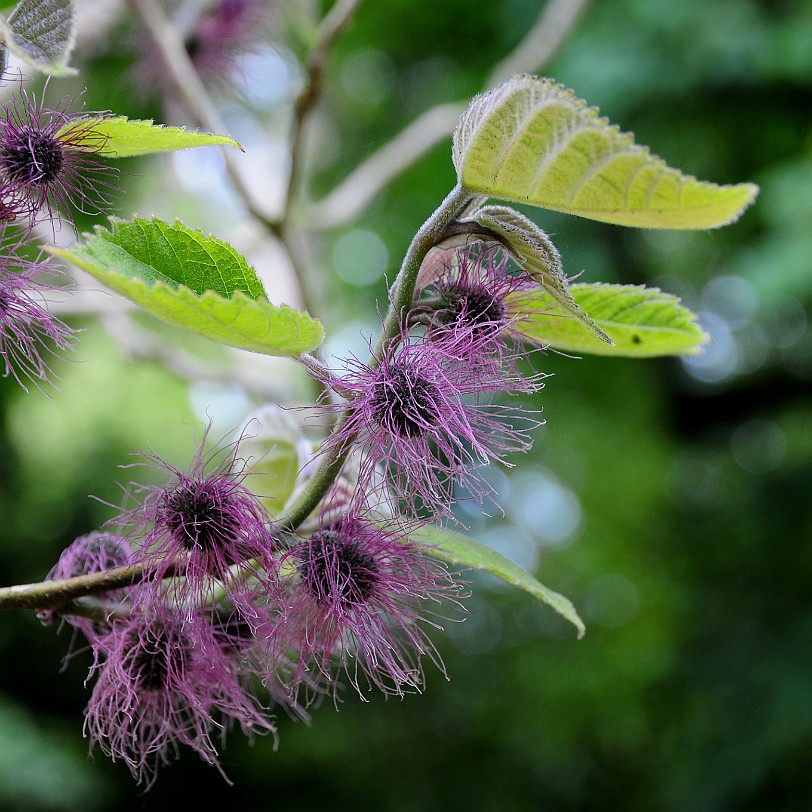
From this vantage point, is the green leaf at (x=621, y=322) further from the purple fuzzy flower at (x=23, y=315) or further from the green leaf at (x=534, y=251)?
the purple fuzzy flower at (x=23, y=315)

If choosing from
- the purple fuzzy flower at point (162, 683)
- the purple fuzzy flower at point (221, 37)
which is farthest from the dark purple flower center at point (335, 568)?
the purple fuzzy flower at point (221, 37)

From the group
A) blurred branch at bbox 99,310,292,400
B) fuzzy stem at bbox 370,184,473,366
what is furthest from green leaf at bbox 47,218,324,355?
blurred branch at bbox 99,310,292,400

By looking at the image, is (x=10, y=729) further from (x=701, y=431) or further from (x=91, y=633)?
(x=701, y=431)

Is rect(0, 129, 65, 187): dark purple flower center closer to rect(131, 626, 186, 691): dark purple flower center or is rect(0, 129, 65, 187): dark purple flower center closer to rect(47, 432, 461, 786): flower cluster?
rect(47, 432, 461, 786): flower cluster

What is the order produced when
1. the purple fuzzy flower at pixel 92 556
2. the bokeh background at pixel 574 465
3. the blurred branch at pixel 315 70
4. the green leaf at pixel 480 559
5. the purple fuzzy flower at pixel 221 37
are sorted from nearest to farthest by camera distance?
the green leaf at pixel 480 559 → the purple fuzzy flower at pixel 92 556 → the blurred branch at pixel 315 70 → the purple fuzzy flower at pixel 221 37 → the bokeh background at pixel 574 465

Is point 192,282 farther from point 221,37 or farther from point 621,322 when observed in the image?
point 221,37
